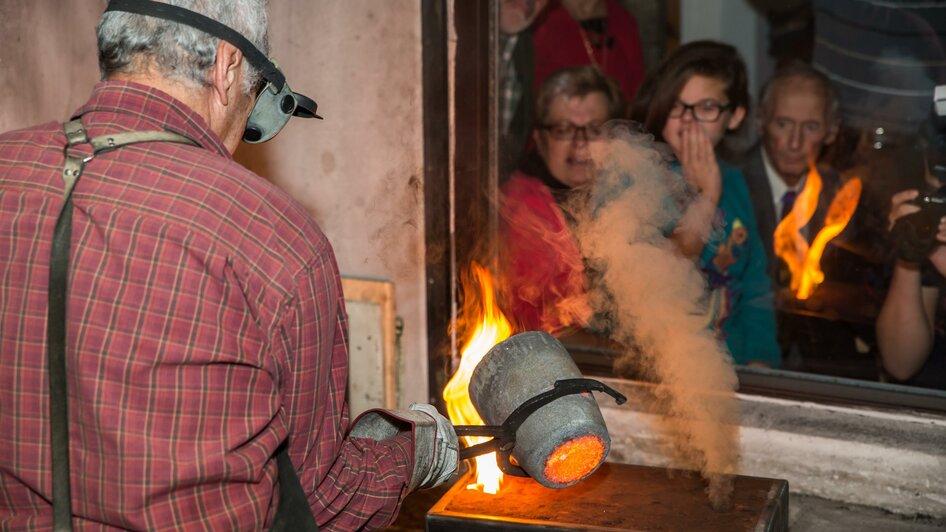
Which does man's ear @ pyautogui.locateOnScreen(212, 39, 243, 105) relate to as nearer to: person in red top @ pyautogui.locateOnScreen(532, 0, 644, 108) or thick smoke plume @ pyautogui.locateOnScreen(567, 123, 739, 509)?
thick smoke plume @ pyautogui.locateOnScreen(567, 123, 739, 509)

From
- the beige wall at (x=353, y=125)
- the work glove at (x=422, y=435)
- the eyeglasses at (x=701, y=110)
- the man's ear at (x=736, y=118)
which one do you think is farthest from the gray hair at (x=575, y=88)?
the work glove at (x=422, y=435)

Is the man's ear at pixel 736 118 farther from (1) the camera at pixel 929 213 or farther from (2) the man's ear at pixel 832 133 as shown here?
(1) the camera at pixel 929 213

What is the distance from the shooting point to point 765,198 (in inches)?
181

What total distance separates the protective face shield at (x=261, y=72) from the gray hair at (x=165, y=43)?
0.01m

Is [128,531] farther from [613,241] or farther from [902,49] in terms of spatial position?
[902,49]

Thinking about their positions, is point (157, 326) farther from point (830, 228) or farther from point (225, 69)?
point (830, 228)

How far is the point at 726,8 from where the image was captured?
592 centimetres

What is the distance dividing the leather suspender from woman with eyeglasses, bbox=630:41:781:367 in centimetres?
284

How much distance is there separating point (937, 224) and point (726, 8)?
102 inches

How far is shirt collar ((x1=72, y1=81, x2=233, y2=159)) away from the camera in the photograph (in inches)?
75.0

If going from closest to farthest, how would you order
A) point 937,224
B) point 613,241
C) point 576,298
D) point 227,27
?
1. point 227,27
2. point 613,241
3. point 937,224
4. point 576,298

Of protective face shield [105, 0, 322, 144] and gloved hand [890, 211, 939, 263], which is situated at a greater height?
protective face shield [105, 0, 322, 144]

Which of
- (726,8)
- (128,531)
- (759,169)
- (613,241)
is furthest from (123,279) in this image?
(726,8)

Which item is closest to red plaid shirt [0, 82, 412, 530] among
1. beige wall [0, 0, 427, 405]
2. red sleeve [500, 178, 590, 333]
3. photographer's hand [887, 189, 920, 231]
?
beige wall [0, 0, 427, 405]
